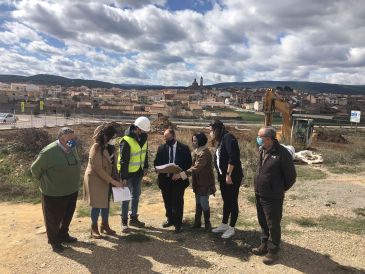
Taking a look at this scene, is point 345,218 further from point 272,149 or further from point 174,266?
point 174,266

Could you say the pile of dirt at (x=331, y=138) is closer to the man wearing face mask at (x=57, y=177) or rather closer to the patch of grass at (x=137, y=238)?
the patch of grass at (x=137, y=238)

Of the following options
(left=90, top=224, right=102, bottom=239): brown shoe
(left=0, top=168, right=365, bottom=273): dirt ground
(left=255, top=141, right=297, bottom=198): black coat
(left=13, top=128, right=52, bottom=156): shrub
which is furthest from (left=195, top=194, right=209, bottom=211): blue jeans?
(left=13, top=128, right=52, bottom=156): shrub

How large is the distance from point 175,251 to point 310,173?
27.1ft

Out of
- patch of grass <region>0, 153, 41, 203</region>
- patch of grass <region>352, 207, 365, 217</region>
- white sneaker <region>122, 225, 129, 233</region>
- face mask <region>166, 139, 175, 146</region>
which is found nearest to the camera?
face mask <region>166, 139, 175, 146</region>

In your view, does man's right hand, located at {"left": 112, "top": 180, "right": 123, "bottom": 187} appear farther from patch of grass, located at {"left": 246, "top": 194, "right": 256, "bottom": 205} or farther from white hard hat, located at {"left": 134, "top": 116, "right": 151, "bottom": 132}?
patch of grass, located at {"left": 246, "top": 194, "right": 256, "bottom": 205}

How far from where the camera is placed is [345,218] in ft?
24.1

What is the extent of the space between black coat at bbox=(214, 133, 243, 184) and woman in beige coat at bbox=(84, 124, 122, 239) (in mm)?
1530

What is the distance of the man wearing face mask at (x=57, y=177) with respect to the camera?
5156 mm

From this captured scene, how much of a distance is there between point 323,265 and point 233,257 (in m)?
1.15

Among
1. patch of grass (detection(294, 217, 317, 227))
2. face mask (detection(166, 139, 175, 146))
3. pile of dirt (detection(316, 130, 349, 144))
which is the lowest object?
pile of dirt (detection(316, 130, 349, 144))

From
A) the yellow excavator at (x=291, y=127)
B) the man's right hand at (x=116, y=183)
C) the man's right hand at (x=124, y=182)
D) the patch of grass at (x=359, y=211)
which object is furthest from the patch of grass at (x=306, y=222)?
the yellow excavator at (x=291, y=127)

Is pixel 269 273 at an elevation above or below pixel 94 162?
below

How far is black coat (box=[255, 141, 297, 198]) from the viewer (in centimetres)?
482

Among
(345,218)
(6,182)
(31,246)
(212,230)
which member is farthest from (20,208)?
(345,218)
